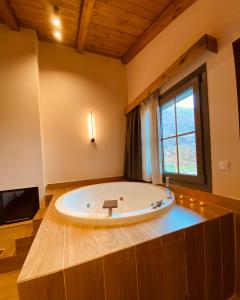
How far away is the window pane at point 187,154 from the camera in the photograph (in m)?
1.72

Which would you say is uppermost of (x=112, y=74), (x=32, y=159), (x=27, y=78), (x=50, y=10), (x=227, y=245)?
(x=50, y=10)

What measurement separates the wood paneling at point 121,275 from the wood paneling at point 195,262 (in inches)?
15.3

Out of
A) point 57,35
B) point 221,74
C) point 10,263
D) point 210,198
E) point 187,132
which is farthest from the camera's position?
point 57,35

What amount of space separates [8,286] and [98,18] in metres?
3.12

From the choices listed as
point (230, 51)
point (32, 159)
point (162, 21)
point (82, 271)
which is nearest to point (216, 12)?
point (230, 51)

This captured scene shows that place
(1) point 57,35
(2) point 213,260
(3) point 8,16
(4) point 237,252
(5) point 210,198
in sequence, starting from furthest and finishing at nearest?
(1) point 57,35, (3) point 8,16, (5) point 210,198, (4) point 237,252, (2) point 213,260

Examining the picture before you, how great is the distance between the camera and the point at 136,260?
34.0 inches

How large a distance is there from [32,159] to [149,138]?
169cm

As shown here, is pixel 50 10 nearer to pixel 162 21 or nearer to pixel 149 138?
pixel 162 21

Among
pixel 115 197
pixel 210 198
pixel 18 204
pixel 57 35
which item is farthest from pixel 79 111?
pixel 210 198

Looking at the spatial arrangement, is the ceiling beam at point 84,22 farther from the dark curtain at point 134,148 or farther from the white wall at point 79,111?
the dark curtain at point 134,148

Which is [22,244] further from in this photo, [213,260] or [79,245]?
[213,260]

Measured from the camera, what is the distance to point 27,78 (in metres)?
2.24

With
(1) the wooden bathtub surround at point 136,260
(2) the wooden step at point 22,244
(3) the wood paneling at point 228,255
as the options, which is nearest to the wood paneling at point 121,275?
(1) the wooden bathtub surround at point 136,260
